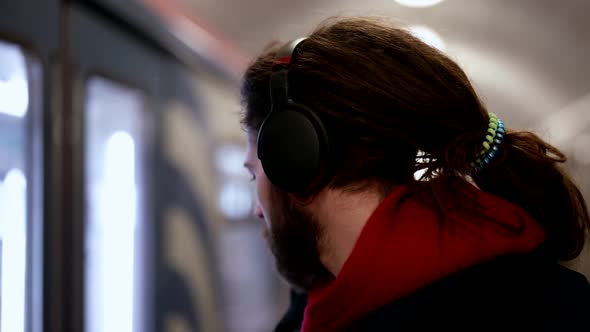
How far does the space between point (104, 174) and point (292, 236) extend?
62 centimetres

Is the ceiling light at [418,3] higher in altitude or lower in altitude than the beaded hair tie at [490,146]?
higher

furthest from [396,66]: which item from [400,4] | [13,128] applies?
[400,4]

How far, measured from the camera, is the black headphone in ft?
2.66

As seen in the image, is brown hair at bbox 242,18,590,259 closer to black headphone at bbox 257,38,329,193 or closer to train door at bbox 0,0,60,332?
black headphone at bbox 257,38,329,193

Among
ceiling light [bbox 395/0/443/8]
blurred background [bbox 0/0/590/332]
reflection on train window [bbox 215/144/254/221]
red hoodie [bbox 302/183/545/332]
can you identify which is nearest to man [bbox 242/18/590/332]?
red hoodie [bbox 302/183/545/332]

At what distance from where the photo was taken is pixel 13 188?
3.43 feet

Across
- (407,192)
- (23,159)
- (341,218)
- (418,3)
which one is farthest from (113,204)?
(418,3)

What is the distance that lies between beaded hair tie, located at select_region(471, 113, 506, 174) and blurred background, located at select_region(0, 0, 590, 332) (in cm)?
17

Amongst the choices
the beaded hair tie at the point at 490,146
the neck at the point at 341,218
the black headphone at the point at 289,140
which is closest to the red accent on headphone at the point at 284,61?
the black headphone at the point at 289,140

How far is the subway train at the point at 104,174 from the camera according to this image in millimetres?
1070

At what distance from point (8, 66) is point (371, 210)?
0.79 meters

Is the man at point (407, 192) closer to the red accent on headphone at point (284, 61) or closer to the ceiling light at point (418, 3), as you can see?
the red accent on headphone at point (284, 61)

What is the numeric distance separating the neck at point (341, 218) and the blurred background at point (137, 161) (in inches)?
12.2

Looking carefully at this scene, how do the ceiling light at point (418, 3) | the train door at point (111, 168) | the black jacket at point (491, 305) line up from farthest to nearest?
the ceiling light at point (418, 3), the train door at point (111, 168), the black jacket at point (491, 305)
